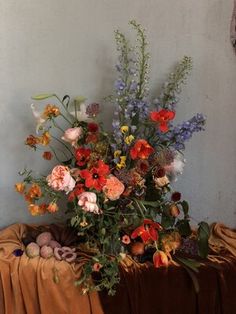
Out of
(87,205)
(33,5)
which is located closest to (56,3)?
(33,5)

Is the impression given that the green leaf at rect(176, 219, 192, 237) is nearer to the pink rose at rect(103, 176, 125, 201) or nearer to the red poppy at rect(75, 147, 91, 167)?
the pink rose at rect(103, 176, 125, 201)

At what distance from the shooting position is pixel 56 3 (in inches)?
60.6

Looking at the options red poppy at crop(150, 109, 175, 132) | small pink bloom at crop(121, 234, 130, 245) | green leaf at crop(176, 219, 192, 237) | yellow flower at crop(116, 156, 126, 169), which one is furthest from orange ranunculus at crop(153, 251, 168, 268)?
red poppy at crop(150, 109, 175, 132)

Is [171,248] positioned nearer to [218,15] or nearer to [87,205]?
[87,205]

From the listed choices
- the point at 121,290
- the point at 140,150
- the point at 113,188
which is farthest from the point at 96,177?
the point at 121,290

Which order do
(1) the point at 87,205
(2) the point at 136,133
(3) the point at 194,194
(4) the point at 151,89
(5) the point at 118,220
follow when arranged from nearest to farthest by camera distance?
(1) the point at 87,205, (5) the point at 118,220, (2) the point at 136,133, (4) the point at 151,89, (3) the point at 194,194

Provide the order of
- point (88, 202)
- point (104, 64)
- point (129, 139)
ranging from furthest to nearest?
1. point (104, 64)
2. point (129, 139)
3. point (88, 202)

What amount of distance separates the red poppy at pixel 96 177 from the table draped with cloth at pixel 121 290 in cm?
29

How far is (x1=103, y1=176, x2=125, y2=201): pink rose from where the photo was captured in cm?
128

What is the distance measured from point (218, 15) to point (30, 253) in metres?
1.23

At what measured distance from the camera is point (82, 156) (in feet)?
4.38

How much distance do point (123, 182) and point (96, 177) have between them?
113mm

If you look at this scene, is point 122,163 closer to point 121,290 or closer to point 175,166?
point 175,166

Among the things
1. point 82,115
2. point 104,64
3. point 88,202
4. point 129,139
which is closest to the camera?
point 88,202
